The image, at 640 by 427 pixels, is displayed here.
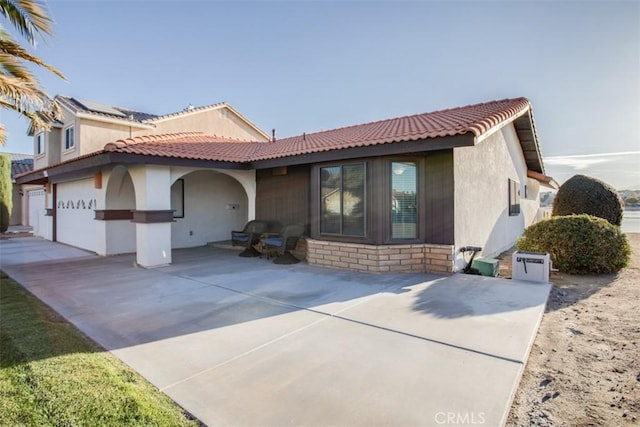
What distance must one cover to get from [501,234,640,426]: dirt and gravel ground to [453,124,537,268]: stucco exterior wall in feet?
10.6

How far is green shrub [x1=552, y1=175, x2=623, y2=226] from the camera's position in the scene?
587 inches

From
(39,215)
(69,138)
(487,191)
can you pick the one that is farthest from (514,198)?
(39,215)

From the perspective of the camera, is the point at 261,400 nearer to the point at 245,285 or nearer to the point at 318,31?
the point at 245,285

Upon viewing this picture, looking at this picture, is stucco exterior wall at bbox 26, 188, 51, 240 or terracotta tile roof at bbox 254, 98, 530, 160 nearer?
terracotta tile roof at bbox 254, 98, 530, 160

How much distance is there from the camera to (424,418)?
2.85 meters

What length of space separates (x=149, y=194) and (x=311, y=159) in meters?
4.84

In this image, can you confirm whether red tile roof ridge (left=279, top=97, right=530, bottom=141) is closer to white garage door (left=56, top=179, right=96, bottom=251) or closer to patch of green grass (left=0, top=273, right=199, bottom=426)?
patch of green grass (left=0, top=273, right=199, bottom=426)

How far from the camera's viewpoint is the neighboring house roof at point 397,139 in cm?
792

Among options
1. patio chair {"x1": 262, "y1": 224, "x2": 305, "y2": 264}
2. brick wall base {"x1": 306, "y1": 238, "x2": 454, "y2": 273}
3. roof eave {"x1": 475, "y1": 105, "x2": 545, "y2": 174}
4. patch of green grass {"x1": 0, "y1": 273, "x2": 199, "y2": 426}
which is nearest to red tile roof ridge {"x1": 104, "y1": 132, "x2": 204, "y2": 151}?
patio chair {"x1": 262, "y1": 224, "x2": 305, "y2": 264}

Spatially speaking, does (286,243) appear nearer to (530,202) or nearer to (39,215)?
(530,202)

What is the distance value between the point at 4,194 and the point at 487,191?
28.2 meters

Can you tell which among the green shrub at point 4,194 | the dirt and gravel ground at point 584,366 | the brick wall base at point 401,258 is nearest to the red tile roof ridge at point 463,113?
the brick wall base at point 401,258

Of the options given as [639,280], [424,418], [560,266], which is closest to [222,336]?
[424,418]

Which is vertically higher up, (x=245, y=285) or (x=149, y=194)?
(x=149, y=194)
